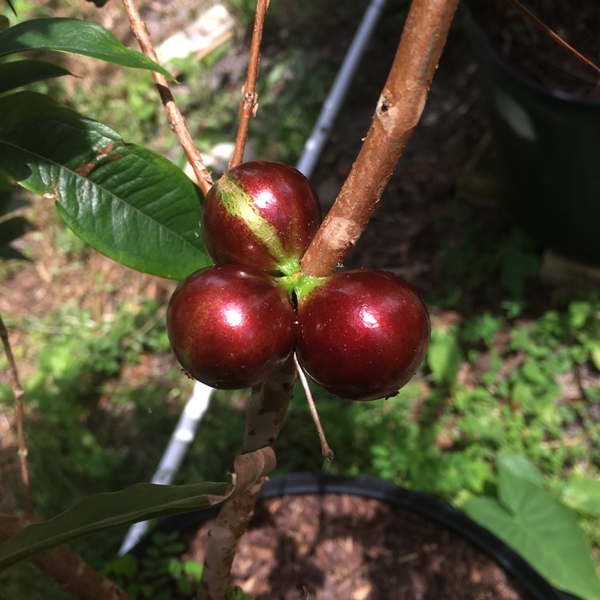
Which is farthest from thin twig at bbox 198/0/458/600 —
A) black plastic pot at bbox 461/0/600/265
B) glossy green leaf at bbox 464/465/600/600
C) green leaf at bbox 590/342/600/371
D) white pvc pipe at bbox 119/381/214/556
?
green leaf at bbox 590/342/600/371

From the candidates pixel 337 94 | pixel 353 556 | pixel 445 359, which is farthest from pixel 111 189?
pixel 337 94

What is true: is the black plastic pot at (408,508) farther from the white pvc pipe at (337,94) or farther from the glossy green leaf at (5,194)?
the white pvc pipe at (337,94)

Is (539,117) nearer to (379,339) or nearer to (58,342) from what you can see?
(379,339)

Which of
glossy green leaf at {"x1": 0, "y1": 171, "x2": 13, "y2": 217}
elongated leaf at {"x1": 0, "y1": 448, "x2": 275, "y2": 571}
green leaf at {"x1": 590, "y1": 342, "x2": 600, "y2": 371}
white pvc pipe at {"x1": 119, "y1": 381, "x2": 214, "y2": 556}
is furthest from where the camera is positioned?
green leaf at {"x1": 590, "y1": 342, "x2": 600, "y2": 371}

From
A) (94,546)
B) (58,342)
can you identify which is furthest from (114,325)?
(94,546)

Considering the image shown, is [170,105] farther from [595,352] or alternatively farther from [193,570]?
[595,352]

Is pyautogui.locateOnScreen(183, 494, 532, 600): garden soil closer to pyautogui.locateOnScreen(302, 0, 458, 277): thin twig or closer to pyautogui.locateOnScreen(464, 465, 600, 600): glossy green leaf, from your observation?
pyautogui.locateOnScreen(464, 465, 600, 600): glossy green leaf
